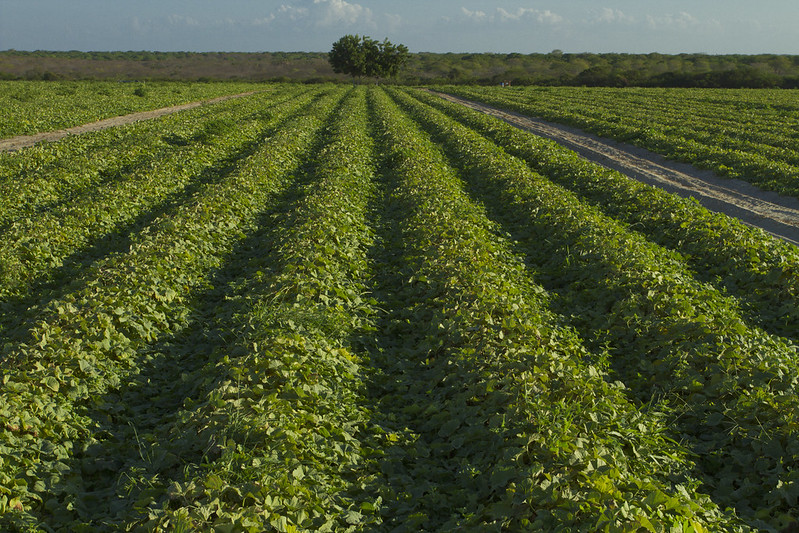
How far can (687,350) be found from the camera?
7.25 meters

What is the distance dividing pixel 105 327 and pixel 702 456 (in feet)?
26.8

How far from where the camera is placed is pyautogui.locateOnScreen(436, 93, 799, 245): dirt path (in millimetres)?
15414

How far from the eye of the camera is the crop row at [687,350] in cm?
552

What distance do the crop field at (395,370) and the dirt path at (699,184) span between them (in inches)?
135

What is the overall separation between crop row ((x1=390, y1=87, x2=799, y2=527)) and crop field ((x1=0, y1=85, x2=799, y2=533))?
1.5 inches

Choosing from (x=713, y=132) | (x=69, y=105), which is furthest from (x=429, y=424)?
(x=69, y=105)

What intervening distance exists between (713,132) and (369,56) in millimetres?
87124

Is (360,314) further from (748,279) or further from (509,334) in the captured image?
(748,279)

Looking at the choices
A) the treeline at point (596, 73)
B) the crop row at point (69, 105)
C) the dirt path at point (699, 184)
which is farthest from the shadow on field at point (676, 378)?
the treeline at point (596, 73)

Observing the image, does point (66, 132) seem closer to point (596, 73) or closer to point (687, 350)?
point (687, 350)

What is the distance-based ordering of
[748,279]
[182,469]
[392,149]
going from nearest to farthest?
[182,469], [748,279], [392,149]

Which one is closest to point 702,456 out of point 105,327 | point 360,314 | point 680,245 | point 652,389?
point 652,389

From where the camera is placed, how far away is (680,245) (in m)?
12.0

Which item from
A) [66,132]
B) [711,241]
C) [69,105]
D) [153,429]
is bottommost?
[153,429]
